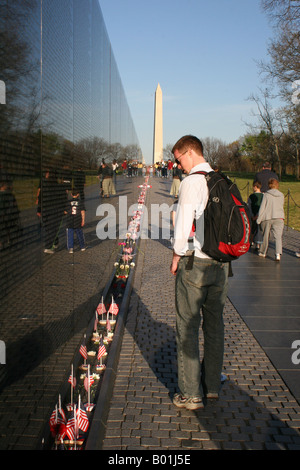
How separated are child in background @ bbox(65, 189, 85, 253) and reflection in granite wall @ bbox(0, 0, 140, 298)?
0.26 m

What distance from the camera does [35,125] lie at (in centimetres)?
305

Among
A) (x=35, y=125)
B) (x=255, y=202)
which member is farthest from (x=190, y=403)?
(x=255, y=202)

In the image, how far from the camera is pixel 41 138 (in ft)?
10.8

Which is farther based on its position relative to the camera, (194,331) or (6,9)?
(194,331)

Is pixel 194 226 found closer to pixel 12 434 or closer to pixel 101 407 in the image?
pixel 101 407

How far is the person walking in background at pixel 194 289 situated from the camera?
3754 mm

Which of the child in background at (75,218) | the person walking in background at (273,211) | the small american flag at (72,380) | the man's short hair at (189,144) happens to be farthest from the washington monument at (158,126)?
the small american flag at (72,380)

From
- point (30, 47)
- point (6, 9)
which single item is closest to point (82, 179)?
point (30, 47)

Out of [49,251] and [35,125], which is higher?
[35,125]

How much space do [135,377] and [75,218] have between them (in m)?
1.81

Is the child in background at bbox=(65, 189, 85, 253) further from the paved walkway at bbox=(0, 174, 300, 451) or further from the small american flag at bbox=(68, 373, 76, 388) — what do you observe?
the small american flag at bbox=(68, 373, 76, 388)

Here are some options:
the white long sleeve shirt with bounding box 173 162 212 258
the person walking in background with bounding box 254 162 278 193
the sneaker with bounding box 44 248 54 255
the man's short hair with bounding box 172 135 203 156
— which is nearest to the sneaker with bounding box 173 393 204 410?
the white long sleeve shirt with bounding box 173 162 212 258

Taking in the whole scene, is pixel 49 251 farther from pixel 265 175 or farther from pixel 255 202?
pixel 265 175
